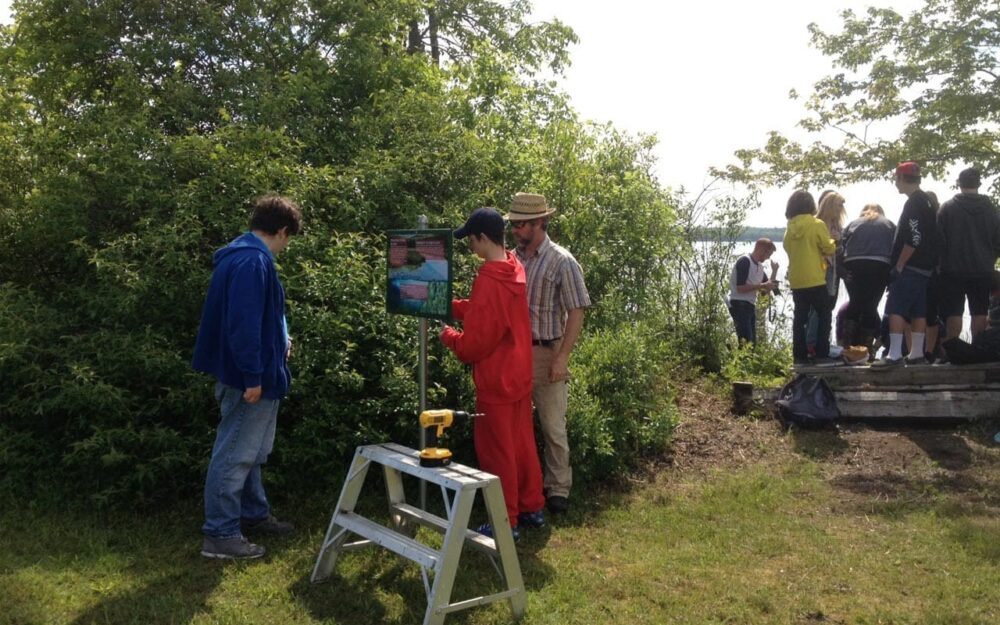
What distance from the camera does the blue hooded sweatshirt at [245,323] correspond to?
4438 mm

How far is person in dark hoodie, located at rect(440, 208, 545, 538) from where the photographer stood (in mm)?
4582

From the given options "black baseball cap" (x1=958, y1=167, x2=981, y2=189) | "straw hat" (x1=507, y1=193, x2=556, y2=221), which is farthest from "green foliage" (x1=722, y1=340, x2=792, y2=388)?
"straw hat" (x1=507, y1=193, x2=556, y2=221)

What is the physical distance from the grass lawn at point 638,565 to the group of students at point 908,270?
2.06 metres

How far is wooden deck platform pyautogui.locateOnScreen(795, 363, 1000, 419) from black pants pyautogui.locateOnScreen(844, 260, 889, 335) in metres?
0.77

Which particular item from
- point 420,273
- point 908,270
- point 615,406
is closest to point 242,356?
point 420,273

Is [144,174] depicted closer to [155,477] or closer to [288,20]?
[155,477]

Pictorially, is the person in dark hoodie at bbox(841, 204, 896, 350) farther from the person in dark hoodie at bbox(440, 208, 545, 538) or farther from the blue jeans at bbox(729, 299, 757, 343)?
the person in dark hoodie at bbox(440, 208, 545, 538)

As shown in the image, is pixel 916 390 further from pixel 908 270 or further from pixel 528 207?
pixel 528 207

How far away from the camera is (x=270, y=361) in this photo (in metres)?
4.61

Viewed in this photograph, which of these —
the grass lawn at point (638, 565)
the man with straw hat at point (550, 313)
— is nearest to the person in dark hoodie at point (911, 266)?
the grass lawn at point (638, 565)

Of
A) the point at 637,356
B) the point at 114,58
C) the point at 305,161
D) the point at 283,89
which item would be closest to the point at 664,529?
the point at 637,356

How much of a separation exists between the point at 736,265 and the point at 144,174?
241 inches

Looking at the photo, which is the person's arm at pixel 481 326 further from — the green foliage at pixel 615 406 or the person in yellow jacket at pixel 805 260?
the person in yellow jacket at pixel 805 260

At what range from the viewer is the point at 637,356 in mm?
6715
